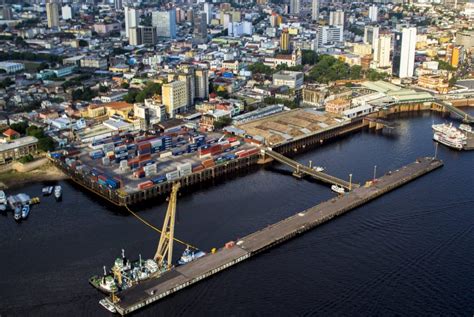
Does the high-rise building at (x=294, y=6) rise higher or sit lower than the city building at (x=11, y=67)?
higher

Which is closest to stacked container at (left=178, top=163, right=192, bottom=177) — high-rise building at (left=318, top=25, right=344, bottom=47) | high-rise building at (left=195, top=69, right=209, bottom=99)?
high-rise building at (left=195, top=69, right=209, bottom=99)

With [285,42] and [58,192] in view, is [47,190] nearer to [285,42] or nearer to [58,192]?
[58,192]

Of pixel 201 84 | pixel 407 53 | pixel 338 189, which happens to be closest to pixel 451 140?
pixel 338 189

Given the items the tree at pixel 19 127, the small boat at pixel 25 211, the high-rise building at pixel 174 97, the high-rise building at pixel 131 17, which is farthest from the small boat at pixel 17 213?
the high-rise building at pixel 131 17

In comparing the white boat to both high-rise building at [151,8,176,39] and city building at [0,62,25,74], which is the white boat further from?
high-rise building at [151,8,176,39]

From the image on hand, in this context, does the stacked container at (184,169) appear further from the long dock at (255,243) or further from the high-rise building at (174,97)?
the high-rise building at (174,97)

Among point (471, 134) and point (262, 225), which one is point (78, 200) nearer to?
point (262, 225)
